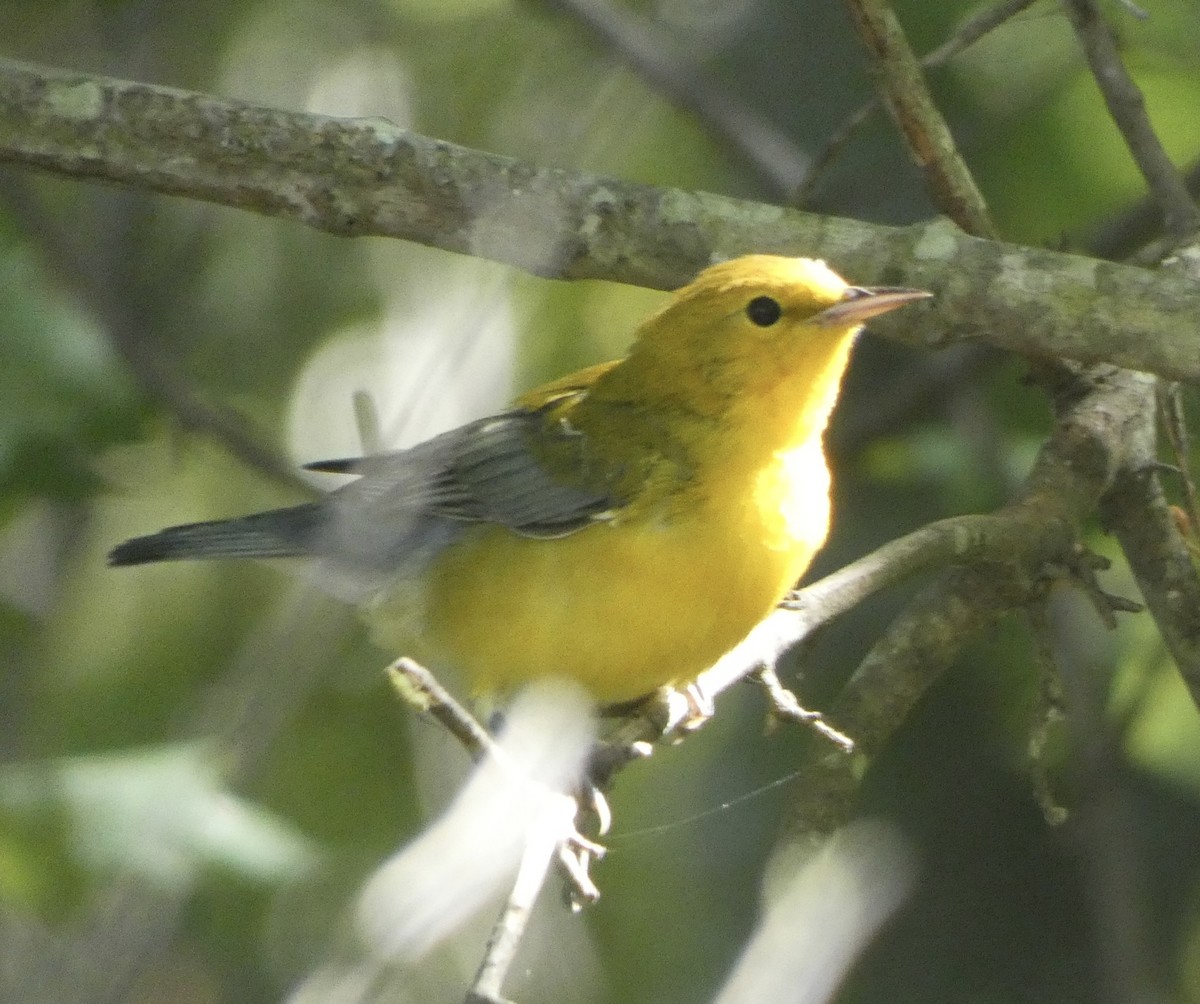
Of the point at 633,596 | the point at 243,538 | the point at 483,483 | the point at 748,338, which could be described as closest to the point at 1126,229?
the point at 748,338

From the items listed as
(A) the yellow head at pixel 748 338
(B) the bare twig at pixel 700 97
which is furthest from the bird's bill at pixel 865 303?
(B) the bare twig at pixel 700 97

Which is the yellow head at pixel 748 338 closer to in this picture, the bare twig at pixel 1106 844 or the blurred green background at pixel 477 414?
the blurred green background at pixel 477 414

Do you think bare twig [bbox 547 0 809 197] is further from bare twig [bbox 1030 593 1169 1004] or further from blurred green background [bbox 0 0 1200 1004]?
bare twig [bbox 1030 593 1169 1004]

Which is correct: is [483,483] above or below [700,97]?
below

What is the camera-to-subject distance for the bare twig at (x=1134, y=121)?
4.82 metres

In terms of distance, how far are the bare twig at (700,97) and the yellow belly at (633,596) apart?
1.94 m

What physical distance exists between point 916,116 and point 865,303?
34.6 inches

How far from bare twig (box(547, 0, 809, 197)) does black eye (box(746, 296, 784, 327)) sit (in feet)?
5.41

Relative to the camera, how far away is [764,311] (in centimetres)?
438

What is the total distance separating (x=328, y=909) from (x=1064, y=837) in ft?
8.24

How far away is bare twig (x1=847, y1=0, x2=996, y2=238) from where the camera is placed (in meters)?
4.61

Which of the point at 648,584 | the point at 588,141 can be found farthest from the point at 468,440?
the point at 588,141

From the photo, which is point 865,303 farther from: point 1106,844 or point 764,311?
point 1106,844

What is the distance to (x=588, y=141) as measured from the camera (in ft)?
19.8
